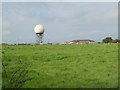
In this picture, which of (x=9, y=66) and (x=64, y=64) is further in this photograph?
(x=64, y=64)

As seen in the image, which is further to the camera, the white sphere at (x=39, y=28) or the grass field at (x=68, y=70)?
the white sphere at (x=39, y=28)

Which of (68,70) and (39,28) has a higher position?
(39,28)

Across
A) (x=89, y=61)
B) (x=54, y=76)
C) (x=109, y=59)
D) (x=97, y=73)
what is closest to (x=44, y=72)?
(x=54, y=76)

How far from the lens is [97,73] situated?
37.3 feet

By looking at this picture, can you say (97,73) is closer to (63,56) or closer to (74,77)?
(74,77)

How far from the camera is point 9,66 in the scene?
11.4 meters

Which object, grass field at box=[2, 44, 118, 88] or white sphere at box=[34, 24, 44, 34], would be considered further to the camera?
white sphere at box=[34, 24, 44, 34]

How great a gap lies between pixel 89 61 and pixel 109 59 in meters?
0.99

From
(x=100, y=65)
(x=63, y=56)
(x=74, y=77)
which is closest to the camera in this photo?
(x=74, y=77)

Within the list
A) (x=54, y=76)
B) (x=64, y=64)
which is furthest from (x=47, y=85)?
(x=64, y=64)

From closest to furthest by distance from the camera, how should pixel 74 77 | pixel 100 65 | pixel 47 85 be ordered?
1. pixel 47 85
2. pixel 74 77
3. pixel 100 65

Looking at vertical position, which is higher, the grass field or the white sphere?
the white sphere

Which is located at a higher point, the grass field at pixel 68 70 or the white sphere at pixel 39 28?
the white sphere at pixel 39 28

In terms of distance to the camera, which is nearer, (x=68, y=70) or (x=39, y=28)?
(x=68, y=70)
